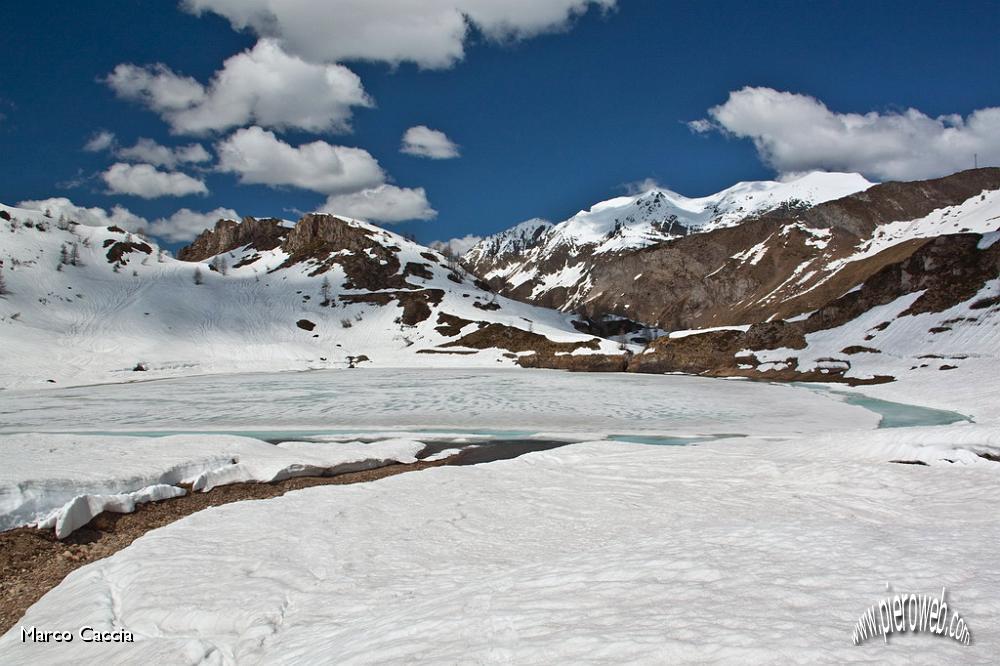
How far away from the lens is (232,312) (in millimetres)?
98938

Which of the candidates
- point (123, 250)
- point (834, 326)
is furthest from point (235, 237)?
point (834, 326)

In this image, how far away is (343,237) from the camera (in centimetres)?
13912

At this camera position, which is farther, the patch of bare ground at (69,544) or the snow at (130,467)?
the snow at (130,467)

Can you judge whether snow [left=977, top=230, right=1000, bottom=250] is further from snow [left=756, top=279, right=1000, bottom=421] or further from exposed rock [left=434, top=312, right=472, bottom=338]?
exposed rock [left=434, top=312, right=472, bottom=338]

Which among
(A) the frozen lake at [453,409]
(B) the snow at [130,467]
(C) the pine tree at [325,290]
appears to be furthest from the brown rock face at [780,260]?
(B) the snow at [130,467]

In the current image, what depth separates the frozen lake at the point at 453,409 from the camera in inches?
1003

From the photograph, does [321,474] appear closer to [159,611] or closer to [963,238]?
[159,611]

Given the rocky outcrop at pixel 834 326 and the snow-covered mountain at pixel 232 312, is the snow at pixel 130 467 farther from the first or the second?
the snow-covered mountain at pixel 232 312

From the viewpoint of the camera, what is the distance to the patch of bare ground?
8.96 metres

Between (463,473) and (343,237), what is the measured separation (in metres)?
132

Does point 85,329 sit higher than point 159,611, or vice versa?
point 85,329

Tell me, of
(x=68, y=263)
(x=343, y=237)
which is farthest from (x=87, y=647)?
(x=343, y=237)

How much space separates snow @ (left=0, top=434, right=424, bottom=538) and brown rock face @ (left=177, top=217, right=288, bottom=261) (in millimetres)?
149341

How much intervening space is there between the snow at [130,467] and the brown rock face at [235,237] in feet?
490
